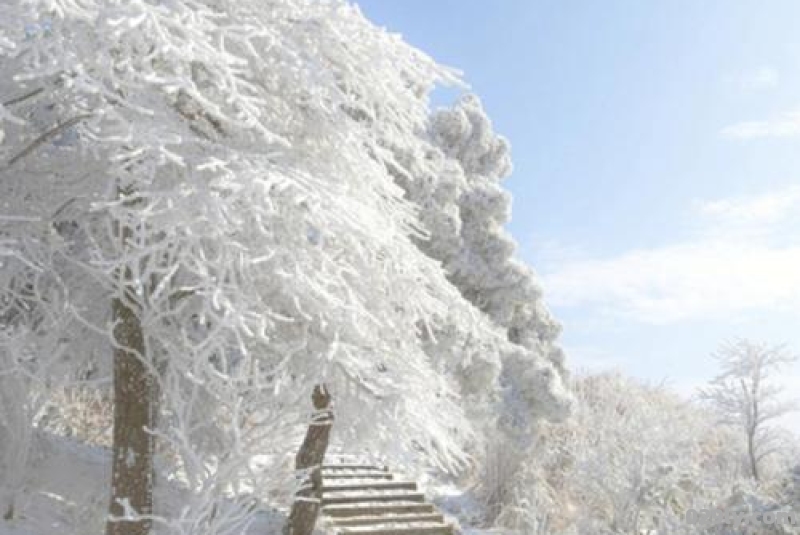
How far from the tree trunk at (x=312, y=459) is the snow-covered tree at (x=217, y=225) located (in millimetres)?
544

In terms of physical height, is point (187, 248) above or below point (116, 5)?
below

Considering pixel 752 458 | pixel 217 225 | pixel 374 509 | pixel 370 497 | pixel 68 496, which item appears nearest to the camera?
pixel 217 225

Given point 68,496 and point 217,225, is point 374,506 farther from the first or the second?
point 217,225

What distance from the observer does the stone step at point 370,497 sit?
12383mm

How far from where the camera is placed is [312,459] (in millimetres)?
9125

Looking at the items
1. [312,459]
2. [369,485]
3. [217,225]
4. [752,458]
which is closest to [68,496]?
[312,459]

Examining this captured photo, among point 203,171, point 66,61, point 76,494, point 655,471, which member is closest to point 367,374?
point 203,171

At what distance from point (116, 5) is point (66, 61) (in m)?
0.48

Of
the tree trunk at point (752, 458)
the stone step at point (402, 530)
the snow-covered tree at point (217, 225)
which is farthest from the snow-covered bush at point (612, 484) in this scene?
the snow-covered tree at point (217, 225)

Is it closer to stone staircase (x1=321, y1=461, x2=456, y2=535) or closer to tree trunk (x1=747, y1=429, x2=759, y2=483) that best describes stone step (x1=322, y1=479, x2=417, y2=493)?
stone staircase (x1=321, y1=461, x2=456, y2=535)

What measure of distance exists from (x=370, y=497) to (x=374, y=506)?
0.32 m

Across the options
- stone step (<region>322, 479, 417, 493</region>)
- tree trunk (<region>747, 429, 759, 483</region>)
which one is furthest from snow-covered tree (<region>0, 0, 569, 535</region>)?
tree trunk (<region>747, 429, 759, 483</region>)

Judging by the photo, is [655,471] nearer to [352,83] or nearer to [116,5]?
[352,83]

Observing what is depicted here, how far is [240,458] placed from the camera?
614cm
